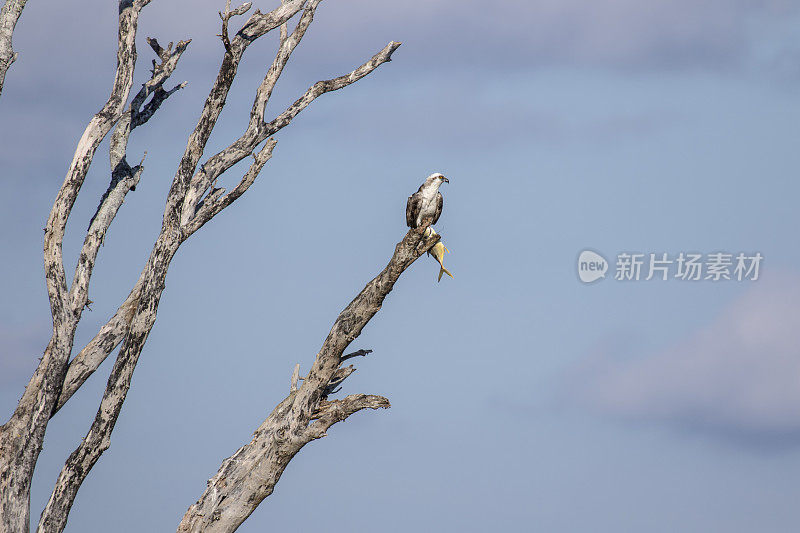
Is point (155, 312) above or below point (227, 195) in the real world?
below

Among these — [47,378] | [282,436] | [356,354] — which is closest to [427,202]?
[356,354]

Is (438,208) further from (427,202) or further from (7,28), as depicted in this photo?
(7,28)

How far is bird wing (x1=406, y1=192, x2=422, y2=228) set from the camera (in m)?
13.8

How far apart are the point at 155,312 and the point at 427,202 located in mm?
4778

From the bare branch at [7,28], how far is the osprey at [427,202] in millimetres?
7374

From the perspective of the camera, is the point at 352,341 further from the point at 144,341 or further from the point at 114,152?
the point at 114,152

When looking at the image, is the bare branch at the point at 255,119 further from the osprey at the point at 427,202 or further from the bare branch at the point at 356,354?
the bare branch at the point at 356,354

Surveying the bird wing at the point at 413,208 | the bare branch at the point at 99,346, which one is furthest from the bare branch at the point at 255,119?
the bird wing at the point at 413,208

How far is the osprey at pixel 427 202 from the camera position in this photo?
13789 mm

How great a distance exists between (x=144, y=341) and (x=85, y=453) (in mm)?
1960

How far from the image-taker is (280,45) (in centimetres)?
1570

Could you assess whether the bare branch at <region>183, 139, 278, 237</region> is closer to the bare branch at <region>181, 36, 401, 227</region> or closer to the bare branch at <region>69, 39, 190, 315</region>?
the bare branch at <region>181, 36, 401, 227</region>

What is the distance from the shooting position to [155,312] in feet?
48.5

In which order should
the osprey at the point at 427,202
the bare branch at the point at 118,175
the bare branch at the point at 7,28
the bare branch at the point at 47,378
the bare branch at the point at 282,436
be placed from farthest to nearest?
1. the bare branch at the point at 7,28
2. the bare branch at the point at 118,175
3. the bare branch at the point at 47,378
4. the osprey at the point at 427,202
5. the bare branch at the point at 282,436
